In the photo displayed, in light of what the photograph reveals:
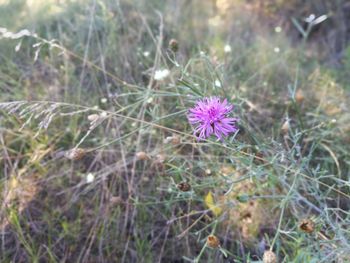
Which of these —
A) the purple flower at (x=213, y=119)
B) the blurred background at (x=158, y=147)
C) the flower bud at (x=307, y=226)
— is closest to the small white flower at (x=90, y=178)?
the blurred background at (x=158, y=147)

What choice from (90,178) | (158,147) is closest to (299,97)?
(158,147)

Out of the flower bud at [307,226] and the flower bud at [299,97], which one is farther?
the flower bud at [299,97]

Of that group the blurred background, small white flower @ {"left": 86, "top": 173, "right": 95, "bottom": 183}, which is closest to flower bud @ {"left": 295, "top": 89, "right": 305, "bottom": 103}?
the blurred background

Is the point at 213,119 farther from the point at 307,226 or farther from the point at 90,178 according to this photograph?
the point at 90,178

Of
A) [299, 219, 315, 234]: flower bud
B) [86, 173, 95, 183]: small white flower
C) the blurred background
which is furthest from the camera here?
[86, 173, 95, 183]: small white flower

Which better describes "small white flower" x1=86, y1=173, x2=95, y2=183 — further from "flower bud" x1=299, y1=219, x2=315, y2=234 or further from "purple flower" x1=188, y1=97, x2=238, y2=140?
"flower bud" x1=299, y1=219, x2=315, y2=234

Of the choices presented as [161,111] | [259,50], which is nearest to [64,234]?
[161,111]

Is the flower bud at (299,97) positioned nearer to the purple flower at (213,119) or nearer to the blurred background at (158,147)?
the blurred background at (158,147)

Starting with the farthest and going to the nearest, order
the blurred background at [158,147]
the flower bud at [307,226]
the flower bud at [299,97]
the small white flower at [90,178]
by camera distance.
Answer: the flower bud at [299,97], the small white flower at [90,178], the blurred background at [158,147], the flower bud at [307,226]

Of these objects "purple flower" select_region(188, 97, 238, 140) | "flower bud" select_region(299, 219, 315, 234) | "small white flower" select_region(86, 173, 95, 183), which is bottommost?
"small white flower" select_region(86, 173, 95, 183)

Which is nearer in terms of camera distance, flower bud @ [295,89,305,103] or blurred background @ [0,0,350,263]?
blurred background @ [0,0,350,263]
